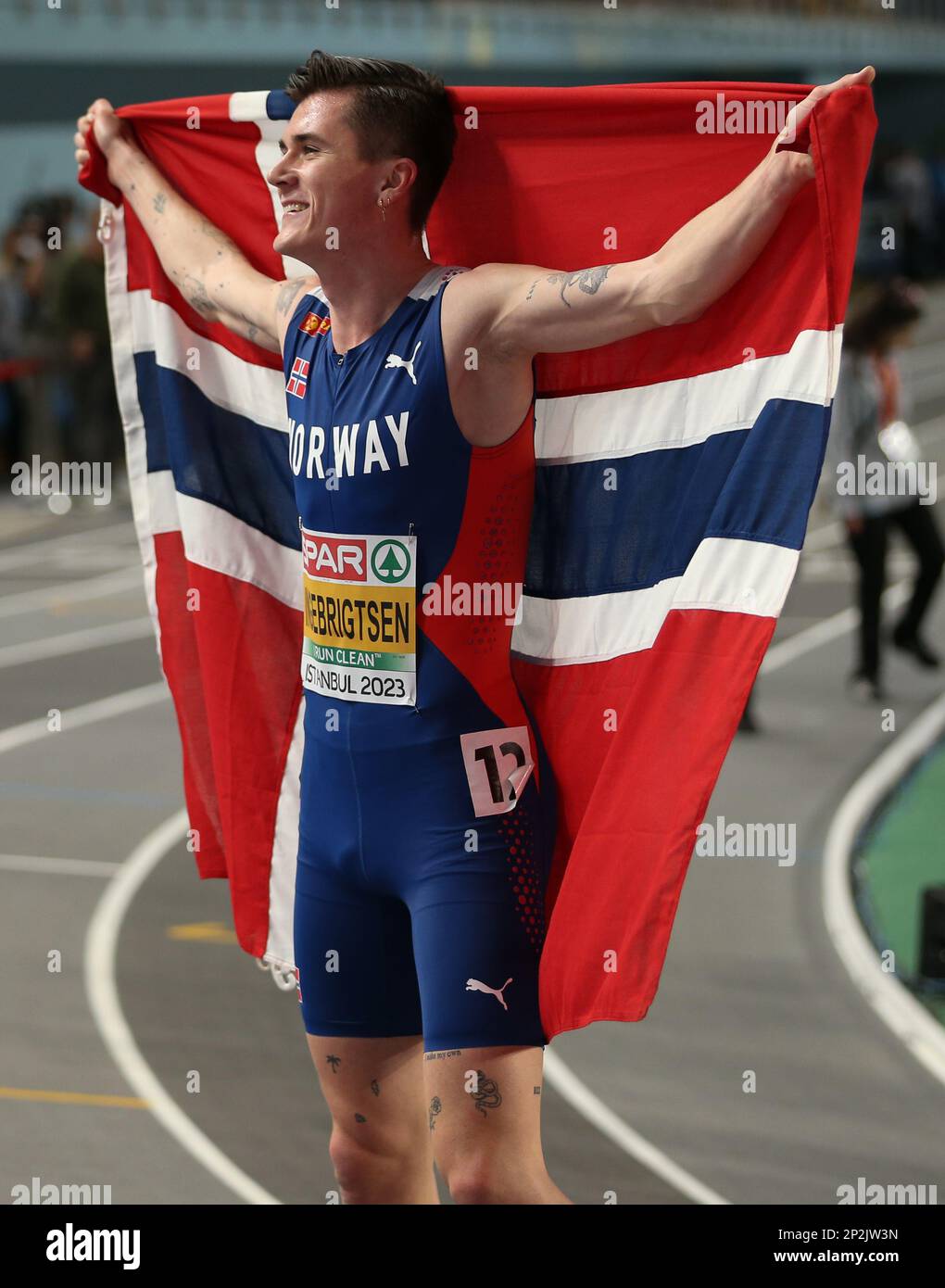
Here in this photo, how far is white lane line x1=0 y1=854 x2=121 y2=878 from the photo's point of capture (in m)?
8.65

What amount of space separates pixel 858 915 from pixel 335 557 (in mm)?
4997

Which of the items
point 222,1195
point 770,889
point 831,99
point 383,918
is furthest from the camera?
point 770,889

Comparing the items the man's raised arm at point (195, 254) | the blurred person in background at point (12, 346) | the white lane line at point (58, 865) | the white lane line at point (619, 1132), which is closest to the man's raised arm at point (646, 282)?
the man's raised arm at point (195, 254)

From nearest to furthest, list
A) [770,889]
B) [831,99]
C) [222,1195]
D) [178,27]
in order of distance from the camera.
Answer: [831,99], [222,1195], [770,889], [178,27]

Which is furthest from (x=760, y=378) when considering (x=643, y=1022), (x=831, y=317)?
(x=643, y=1022)

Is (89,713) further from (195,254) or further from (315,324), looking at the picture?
(315,324)

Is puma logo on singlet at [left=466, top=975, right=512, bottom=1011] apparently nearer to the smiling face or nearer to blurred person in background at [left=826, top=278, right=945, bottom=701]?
the smiling face

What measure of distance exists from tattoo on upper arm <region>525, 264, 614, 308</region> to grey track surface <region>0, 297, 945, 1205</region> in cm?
313

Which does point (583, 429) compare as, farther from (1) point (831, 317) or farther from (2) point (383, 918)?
(2) point (383, 918)

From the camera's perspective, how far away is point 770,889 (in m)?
8.31

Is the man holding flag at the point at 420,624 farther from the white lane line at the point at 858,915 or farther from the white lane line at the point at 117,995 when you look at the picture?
the white lane line at the point at 858,915
